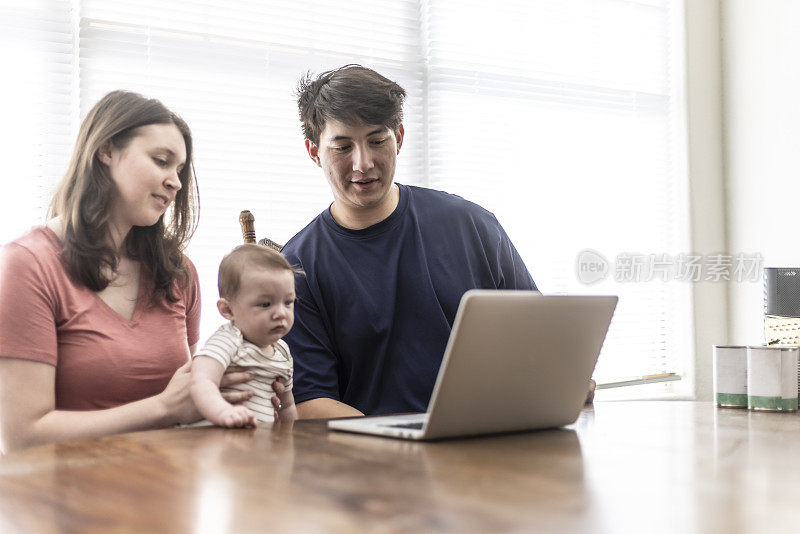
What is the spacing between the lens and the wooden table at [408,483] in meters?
0.70

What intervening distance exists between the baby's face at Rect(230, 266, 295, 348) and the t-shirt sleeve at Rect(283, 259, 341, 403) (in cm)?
41

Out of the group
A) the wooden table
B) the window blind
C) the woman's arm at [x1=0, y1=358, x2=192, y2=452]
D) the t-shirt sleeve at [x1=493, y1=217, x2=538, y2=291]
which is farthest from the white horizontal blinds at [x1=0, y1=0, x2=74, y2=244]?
the wooden table

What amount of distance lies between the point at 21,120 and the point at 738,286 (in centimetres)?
346

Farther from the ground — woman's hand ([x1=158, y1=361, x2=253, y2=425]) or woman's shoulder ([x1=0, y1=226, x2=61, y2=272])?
woman's shoulder ([x1=0, y1=226, x2=61, y2=272])

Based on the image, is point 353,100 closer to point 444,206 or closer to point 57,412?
point 444,206

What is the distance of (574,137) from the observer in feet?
13.1

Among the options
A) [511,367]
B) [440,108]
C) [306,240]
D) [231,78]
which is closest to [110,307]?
[306,240]

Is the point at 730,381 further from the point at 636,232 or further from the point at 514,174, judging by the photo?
the point at 636,232

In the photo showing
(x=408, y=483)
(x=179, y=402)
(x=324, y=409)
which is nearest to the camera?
(x=408, y=483)

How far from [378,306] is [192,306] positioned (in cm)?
47

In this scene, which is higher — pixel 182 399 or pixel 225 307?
pixel 225 307

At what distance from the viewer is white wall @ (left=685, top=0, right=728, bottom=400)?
13.8 feet

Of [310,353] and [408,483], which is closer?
[408,483]

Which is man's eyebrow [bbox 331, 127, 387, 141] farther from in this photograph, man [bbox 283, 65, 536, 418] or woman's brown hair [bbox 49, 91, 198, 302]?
woman's brown hair [bbox 49, 91, 198, 302]
